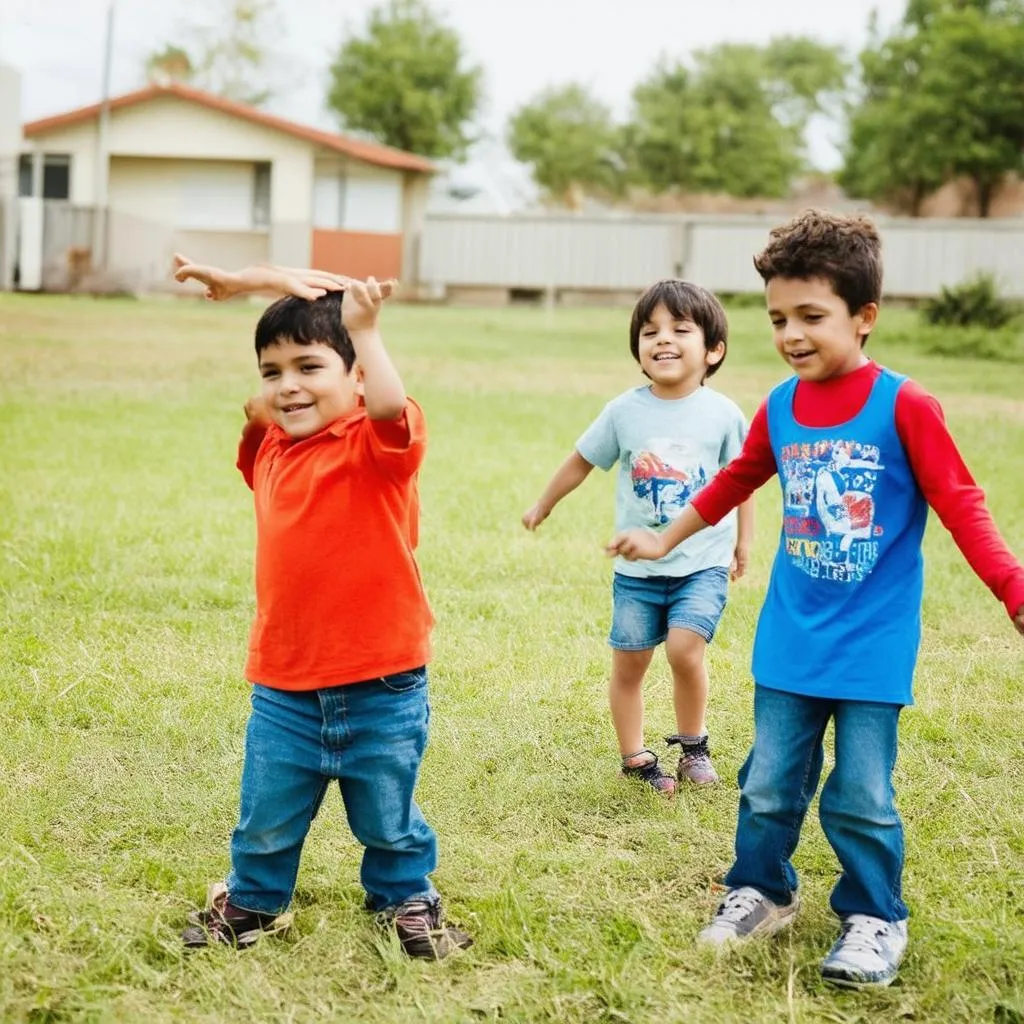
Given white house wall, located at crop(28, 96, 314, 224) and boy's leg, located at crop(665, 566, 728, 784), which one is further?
white house wall, located at crop(28, 96, 314, 224)

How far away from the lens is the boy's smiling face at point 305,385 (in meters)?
2.90

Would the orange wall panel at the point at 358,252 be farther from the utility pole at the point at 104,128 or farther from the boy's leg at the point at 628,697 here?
the boy's leg at the point at 628,697

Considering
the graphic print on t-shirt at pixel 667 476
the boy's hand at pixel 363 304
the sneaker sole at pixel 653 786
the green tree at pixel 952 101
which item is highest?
the green tree at pixel 952 101

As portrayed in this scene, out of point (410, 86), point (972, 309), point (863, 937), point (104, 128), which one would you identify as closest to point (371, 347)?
point (863, 937)

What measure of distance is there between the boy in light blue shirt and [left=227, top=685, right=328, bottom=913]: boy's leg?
3.98 ft

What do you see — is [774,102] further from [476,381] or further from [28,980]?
[28,980]

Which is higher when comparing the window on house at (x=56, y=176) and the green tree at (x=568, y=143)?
the green tree at (x=568, y=143)

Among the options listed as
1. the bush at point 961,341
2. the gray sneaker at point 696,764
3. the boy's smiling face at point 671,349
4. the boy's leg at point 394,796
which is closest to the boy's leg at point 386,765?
the boy's leg at point 394,796

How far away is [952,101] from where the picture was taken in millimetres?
35406

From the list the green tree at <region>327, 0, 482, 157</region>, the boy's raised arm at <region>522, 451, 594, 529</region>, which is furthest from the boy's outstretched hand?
the green tree at <region>327, 0, 482, 157</region>

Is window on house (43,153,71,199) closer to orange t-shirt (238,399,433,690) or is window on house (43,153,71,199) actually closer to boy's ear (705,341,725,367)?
boy's ear (705,341,725,367)

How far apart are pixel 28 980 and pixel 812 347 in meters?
1.85

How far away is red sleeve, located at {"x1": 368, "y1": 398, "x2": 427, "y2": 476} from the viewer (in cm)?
278

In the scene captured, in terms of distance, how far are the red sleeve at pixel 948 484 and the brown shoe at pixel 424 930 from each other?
3.98 ft
